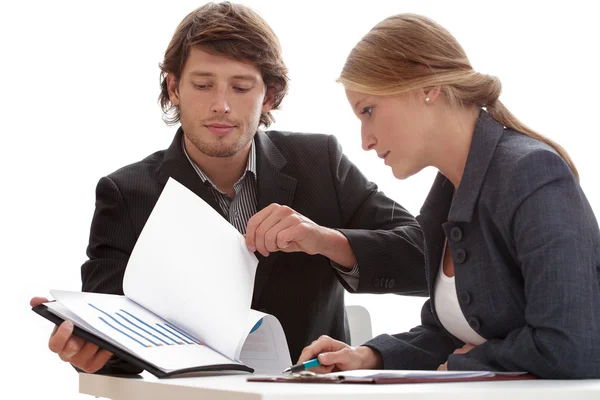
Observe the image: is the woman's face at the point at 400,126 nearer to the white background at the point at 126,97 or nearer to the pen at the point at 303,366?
the pen at the point at 303,366

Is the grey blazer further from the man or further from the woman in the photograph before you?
the man

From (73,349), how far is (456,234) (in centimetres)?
64

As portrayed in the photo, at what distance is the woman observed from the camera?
1.06m

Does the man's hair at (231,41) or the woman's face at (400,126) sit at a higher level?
the man's hair at (231,41)

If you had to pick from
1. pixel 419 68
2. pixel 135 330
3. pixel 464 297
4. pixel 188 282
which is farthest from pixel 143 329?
pixel 419 68

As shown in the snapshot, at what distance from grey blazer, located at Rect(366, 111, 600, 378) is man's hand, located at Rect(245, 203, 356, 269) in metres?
0.28

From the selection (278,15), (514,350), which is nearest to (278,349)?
(514,350)

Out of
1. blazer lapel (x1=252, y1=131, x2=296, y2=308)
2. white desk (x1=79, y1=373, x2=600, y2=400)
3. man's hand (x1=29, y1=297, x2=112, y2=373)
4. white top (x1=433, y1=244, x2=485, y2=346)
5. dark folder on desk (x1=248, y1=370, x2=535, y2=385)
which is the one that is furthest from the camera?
blazer lapel (x1=252, y1=131, x2=296, y2=308)

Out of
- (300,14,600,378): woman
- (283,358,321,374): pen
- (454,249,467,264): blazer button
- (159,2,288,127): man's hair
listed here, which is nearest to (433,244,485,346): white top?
(300,14,600,378): woman

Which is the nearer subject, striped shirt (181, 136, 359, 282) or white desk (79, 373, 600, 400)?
white desk (79, 373, 600, 400)

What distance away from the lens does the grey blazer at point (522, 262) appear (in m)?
1.04

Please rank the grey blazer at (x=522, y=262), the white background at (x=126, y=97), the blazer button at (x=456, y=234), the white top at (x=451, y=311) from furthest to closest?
the white background at (x=126, y=97)
the white top at (x=451, y=311)
the blazer button at (x=456, y=234)
the grey blazer at (x=522, y=262)

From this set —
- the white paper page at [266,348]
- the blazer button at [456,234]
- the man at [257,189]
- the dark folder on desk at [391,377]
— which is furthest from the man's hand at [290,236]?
the dark folder on desk at [391,377]

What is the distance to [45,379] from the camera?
2.96 metres
